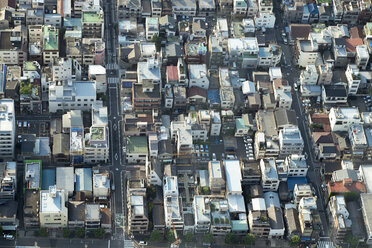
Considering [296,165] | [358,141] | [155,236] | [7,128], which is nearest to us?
[155,236]

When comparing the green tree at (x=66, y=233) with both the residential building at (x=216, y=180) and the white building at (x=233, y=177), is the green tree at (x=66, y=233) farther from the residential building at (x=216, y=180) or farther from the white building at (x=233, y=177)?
the white building at (x=233, y=177)

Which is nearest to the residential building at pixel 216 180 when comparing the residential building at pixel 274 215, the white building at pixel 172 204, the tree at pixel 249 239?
the white building at pixel 172 204

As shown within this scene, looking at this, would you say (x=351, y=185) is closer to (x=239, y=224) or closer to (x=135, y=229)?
(x=239, y=224)

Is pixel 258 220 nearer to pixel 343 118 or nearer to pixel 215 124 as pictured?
pixel 215 124

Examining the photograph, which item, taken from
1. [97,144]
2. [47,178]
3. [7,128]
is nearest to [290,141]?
[97,144]

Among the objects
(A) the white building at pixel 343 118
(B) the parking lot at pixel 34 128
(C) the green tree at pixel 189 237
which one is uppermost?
(B) the parking lot at pixel 34 128

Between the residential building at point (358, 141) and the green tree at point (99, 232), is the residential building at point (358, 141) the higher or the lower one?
the higher one

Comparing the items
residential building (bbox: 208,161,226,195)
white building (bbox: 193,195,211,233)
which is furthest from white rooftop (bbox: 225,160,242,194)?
white building (bbox: 193,195,211,233)
